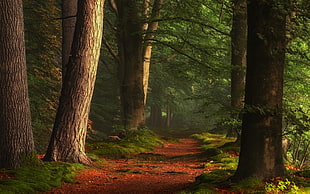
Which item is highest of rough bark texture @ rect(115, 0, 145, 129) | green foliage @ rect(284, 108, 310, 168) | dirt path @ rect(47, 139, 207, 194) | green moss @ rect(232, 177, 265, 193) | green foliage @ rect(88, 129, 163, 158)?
rough bark texture @ rect(115, 0, 145, 129)

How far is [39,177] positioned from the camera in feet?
22.4

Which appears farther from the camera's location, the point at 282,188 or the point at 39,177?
the point at 39,177

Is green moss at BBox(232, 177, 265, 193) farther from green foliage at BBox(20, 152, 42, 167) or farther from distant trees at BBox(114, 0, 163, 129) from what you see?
distant trees at BBox(114, 0, 163, 129)

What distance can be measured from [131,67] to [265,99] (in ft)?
37.3

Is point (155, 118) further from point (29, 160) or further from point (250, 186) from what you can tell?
point (250, 186)

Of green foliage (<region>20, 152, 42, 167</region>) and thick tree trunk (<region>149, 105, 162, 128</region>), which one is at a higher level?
thick tree trunk (<region>149, 105, 162, 128</region>)

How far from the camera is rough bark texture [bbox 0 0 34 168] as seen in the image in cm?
740

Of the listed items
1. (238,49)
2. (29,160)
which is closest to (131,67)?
(238,49)

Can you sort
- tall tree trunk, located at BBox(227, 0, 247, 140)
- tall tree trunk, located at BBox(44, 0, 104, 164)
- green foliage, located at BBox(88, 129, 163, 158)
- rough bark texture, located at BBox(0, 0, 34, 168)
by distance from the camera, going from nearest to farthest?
rough bark texture, located at BBox(0, 0, 34, 168)
tall tree trunk, located at BBox(44, 0, 104, 164)
green foliage, located at BBox(88, 129, 163, 158)
tall tree trunk, located at BBox(227, 0, 247, 140)

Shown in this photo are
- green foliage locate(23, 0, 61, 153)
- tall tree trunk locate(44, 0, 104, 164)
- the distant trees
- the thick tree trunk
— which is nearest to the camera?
tall tree trunk locate(44, 0, 104, 164)

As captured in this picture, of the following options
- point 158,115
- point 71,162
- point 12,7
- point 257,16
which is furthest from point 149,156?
point 158,115

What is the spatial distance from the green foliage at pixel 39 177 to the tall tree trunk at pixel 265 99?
384cm

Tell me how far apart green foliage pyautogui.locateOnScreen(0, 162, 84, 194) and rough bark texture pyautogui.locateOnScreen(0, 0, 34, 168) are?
49 centimetres

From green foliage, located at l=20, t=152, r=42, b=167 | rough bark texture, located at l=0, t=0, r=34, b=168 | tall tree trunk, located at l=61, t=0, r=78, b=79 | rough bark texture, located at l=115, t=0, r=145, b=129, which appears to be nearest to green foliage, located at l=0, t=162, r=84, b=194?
green foliage, located at l=20, t=152, r=42, b=167
